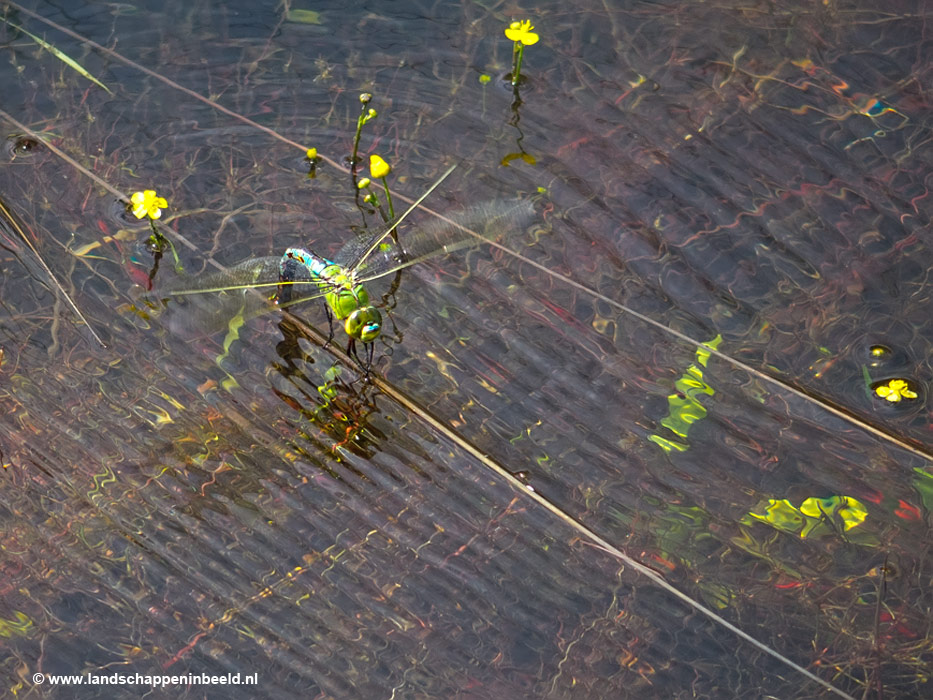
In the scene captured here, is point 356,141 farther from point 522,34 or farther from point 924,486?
point 924,486

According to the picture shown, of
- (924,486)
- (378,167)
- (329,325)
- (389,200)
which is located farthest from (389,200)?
(924,486)

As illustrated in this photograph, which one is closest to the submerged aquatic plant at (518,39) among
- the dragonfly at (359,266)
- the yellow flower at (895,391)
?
the dragonfly at (359,266)

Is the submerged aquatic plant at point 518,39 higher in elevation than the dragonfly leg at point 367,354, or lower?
higher

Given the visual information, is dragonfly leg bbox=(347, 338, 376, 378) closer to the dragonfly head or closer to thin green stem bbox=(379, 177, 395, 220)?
the dragonfly head

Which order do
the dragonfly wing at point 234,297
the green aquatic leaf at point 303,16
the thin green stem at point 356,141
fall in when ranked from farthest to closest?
the green aquatic leaf at point 303,16 < the thin green stem at point 356,141 < the dragonfly wing at point 234,297

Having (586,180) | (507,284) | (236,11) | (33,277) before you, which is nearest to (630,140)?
(586,180)

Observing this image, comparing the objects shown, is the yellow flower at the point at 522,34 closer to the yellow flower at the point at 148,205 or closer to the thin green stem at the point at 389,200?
the thin green stem at the point at 389,200

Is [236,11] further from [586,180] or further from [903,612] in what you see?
[903,612]

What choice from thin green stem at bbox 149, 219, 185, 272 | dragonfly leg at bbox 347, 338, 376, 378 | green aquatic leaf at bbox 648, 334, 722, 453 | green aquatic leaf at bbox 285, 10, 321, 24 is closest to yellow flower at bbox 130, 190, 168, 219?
thin green stem at bbox 149, 219, 185, 272

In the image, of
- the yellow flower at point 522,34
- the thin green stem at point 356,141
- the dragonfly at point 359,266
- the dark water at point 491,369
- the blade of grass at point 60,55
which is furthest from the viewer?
the blade of grass at point 60,55
